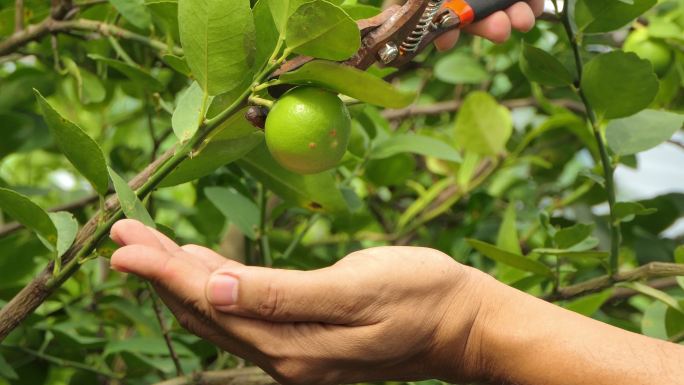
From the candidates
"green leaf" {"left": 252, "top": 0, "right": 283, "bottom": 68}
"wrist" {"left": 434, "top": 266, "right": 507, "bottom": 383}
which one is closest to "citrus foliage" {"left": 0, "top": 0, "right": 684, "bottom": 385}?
"green leaf" {"left": 252, "top": 0, "right": 283, "bottom": 68}

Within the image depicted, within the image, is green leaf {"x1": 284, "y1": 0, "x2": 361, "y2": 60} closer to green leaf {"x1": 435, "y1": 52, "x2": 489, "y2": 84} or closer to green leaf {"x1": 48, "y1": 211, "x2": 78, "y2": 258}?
→ green leaf {"x1": 48, "y1": 211, "x2": 78, "y2": 258}

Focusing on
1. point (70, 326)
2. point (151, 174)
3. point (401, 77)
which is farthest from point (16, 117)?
point (401, 77)

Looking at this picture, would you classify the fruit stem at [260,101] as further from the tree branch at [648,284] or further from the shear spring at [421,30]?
the tree branch at [648,284]

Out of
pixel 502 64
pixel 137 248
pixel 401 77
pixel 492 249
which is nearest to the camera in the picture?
pixel 137 248

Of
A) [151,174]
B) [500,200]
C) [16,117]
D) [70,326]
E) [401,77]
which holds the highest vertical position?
[151,174]

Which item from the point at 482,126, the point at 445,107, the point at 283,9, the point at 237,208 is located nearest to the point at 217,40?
the point at 283,9

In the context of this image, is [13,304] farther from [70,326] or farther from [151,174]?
[70,326]
